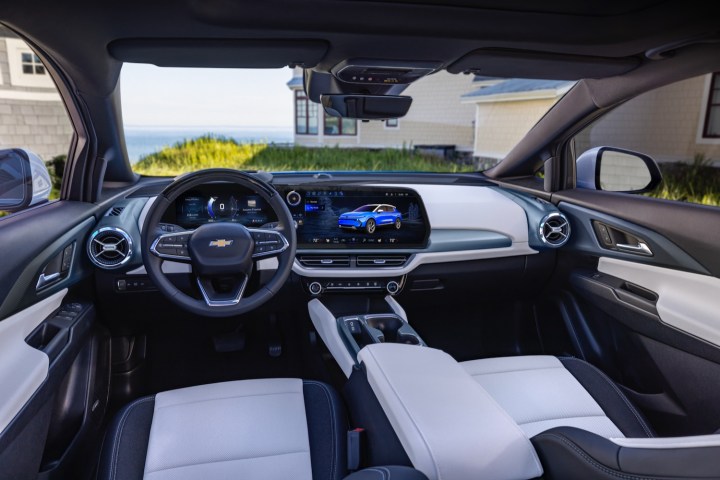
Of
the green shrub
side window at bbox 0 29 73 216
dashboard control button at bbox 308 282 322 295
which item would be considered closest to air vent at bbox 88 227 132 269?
side window at bbox 0 29 73 216

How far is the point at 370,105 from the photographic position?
7.77 ft

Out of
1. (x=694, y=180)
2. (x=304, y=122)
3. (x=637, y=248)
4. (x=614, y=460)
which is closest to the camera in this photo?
(x=614, y=460)

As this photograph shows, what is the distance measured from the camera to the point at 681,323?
2.26m

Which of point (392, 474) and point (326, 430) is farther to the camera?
point (326, 430)

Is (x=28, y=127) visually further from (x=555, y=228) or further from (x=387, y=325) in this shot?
(x=555, y=228)

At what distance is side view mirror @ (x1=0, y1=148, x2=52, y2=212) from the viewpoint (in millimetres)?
1957

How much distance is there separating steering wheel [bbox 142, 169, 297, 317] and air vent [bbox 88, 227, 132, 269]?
28cm

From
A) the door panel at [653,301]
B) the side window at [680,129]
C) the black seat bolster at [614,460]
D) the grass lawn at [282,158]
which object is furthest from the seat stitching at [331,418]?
the side window at [680,129]

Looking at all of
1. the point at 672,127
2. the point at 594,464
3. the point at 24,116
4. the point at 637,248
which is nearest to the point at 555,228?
the point at 637,248

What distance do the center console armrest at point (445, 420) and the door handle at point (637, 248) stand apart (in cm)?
125

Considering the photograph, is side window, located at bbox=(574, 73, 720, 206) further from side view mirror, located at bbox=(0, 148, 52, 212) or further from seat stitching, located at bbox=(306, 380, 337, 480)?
side view mirror, located at bbox=(0, 148, 52, 212)

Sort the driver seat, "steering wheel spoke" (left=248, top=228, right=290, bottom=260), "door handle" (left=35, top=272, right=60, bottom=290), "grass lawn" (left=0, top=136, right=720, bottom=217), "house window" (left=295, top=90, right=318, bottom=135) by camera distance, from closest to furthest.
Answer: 1. the driver seat
2. "door handle" (left=35, top=272, right=60, bottom=290)
3. "steering wheel spoke" (left=248, top=228, right=290, bottom=260)
4. "grass lawn" (left=0, top=136, right=720, bottom=217)
5. "house window" (left=295, top=90, right=318, bottom=135)

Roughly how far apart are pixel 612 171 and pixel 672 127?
6.61 m

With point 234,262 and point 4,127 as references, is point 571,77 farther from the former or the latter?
point 4,127
